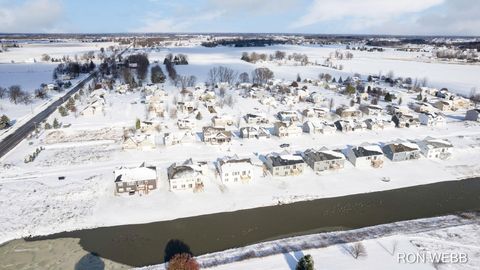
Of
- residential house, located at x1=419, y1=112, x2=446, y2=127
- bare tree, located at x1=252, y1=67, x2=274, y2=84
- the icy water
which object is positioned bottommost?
Answer: the icy water

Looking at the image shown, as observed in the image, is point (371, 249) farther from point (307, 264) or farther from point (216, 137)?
point (216, 137)

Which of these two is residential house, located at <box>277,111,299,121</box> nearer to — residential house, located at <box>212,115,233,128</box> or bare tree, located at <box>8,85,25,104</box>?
residential house, located at <box>212,115,233,128</box>

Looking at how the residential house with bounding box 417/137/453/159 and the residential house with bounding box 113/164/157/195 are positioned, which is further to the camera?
the residential house with bounding box 417/137/453/159

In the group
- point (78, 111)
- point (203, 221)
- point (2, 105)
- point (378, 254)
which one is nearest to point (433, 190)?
point (378, 254)

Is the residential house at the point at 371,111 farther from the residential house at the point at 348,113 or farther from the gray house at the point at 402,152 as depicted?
the gray house at the point at 402,152

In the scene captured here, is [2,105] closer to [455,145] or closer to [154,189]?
[154,189]

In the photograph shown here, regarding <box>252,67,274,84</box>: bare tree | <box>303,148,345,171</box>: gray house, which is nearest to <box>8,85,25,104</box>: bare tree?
<box>252,67,274,84</box>: bare tree
